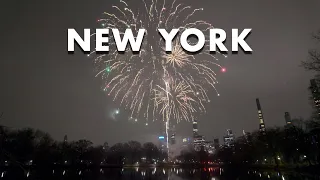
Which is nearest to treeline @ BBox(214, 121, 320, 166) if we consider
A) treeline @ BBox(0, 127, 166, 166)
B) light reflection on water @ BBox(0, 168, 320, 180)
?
light reflection on water @ BBox(0, 168, 320, 180)

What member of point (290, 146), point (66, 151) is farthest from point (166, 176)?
point (66, 151)

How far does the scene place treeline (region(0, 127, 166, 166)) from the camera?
71.9 m

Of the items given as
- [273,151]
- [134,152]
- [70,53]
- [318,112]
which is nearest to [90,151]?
[134,152]

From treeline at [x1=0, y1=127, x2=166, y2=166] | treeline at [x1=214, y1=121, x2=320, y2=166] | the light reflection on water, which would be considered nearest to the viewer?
the light reflection on water

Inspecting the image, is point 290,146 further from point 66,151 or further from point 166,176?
point 66,151

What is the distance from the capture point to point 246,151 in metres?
93.1

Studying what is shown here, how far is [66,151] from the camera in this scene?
104500mm

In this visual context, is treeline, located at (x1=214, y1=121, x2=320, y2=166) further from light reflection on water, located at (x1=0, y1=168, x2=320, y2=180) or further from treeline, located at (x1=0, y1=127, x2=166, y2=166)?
treeline, located at (x1=0, y1=127, x2=166, y2=166)

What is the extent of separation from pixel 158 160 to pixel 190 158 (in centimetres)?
2175

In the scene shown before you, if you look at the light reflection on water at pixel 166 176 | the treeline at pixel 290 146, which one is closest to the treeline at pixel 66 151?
the light reflection on water at pixel 166 176

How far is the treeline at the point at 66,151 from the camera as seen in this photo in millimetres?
71938

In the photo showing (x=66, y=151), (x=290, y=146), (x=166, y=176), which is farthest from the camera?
(x=66, y=151)

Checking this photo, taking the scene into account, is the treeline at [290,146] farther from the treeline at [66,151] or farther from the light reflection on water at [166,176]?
the treeline at [66,151]

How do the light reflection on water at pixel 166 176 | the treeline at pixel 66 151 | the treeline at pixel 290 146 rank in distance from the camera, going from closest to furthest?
the light reflection on water at pixel 166 176, the treeline at pixel 290 146, the treeline at pixel 66 151
